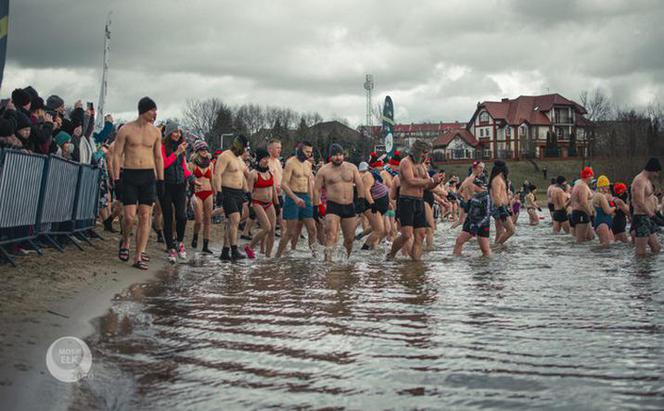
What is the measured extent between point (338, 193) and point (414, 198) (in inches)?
46.0

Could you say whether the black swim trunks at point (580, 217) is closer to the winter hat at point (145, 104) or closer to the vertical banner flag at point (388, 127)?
the vertical banner flag at point (388, 127)

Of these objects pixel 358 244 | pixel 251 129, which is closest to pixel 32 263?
pixel 358 244

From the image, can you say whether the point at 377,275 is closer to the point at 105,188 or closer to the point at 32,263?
the point at 32,263

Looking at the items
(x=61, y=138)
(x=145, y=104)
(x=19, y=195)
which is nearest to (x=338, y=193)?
(x=145, y=104)

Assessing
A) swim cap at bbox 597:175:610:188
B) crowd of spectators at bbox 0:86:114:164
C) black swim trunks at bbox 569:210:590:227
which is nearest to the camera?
crowd of spectators at bbox 0:86:114:164

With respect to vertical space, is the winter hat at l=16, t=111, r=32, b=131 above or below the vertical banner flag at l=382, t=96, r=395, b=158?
below

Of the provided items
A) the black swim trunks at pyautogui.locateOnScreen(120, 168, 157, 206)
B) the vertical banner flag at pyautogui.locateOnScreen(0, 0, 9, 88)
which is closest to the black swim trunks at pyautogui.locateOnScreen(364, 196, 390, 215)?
the black swim trunks at pyautogui.locateOnScreen(120, 168, 157, 206)

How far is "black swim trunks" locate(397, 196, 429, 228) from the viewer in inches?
444

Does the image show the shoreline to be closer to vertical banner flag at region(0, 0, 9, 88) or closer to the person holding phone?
the person holding phone

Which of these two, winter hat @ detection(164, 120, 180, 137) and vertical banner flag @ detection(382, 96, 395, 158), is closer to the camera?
winter hat @ detection(164, 120, 180, 137)

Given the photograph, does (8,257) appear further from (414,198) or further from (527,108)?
(527,108)

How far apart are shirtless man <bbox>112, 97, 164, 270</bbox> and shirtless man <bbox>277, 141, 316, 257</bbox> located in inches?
126

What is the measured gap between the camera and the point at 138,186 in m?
9.42

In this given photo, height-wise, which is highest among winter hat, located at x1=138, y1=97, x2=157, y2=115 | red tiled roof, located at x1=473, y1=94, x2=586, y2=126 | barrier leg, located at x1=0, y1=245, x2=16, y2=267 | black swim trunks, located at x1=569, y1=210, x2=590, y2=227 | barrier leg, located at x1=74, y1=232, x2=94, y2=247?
red tiled roof, located at x1=473, y1=94, x2=586, y2=126
